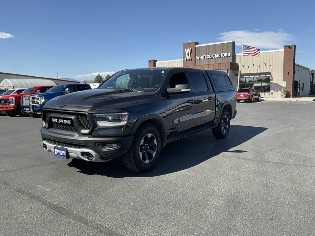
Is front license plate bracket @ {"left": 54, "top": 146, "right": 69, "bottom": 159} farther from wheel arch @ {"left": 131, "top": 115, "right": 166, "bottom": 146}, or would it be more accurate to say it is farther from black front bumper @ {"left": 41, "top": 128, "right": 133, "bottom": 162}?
wheel arch @ {"left": 131, "top": 115, "right": 166, "bottom": 146}

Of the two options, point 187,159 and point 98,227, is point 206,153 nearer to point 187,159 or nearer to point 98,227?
point 187,159

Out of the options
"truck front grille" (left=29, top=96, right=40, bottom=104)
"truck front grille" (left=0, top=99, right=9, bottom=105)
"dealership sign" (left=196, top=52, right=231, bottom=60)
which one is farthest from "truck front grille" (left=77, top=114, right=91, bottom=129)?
"dealership sign" (left=196, top=52, right=231, bottom=60)

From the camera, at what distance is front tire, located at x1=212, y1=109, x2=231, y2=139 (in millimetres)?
8594

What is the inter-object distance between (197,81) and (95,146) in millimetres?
3428

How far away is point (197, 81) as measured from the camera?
7355mm

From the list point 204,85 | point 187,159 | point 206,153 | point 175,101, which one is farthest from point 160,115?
point 204,85

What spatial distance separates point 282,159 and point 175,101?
2.55 metres

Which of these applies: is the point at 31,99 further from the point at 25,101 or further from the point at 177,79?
the point at 177,79

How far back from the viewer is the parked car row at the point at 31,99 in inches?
603

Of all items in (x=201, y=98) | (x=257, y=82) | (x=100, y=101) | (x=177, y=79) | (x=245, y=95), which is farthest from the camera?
(x=257, y=82)

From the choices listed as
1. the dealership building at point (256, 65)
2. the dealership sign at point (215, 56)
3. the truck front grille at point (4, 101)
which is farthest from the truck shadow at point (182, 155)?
the dealership sign at point (215, 56)

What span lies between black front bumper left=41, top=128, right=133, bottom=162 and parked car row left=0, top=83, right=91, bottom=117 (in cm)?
1078

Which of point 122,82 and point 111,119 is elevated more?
point 122,82

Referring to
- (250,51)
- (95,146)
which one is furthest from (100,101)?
(250,51)
